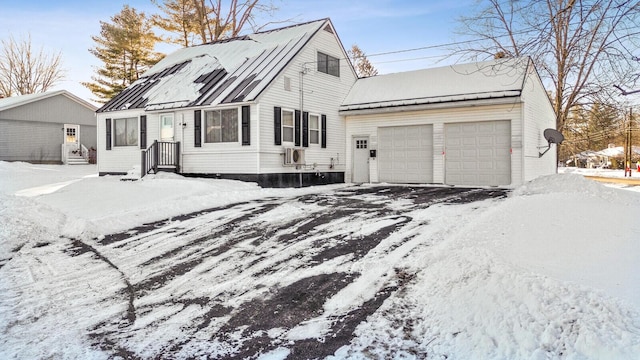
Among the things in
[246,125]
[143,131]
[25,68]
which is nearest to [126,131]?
[143,131]

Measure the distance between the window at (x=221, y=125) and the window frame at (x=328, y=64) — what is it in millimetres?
4151

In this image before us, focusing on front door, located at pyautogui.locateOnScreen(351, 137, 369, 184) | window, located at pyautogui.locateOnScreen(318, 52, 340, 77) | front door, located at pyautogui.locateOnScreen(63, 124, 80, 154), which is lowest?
front door, located at pyautogui.locateOnScreen(351, 137, 369, 184)

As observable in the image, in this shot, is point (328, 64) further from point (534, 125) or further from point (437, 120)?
point (534, 125)

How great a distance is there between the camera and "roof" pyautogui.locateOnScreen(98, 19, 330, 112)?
1362cm

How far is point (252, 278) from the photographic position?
186 inches

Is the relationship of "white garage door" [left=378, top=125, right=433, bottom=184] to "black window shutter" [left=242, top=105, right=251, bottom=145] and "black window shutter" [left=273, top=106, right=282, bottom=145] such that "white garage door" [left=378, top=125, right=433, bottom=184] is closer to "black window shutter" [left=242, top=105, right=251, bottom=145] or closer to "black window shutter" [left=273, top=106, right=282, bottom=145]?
"black window shutter" [left=273, top=106, right=282, bottom=145]

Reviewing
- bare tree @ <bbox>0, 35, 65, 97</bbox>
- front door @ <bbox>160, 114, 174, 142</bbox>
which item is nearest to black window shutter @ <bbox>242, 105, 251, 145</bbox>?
front door @ <bbox>160, 114, 174, 142</bbox>

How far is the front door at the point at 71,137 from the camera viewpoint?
26.0 m

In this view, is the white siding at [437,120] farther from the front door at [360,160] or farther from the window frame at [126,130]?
the window frame at [126,130]

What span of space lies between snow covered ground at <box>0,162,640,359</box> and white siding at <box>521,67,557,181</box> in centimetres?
625

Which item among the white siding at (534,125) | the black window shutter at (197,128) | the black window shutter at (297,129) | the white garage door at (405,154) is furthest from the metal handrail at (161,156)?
the white siding at (534,125)

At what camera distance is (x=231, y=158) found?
13336 millimetres

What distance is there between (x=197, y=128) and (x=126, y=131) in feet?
13.7

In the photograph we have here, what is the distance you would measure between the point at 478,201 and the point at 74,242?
8260 millimetres
